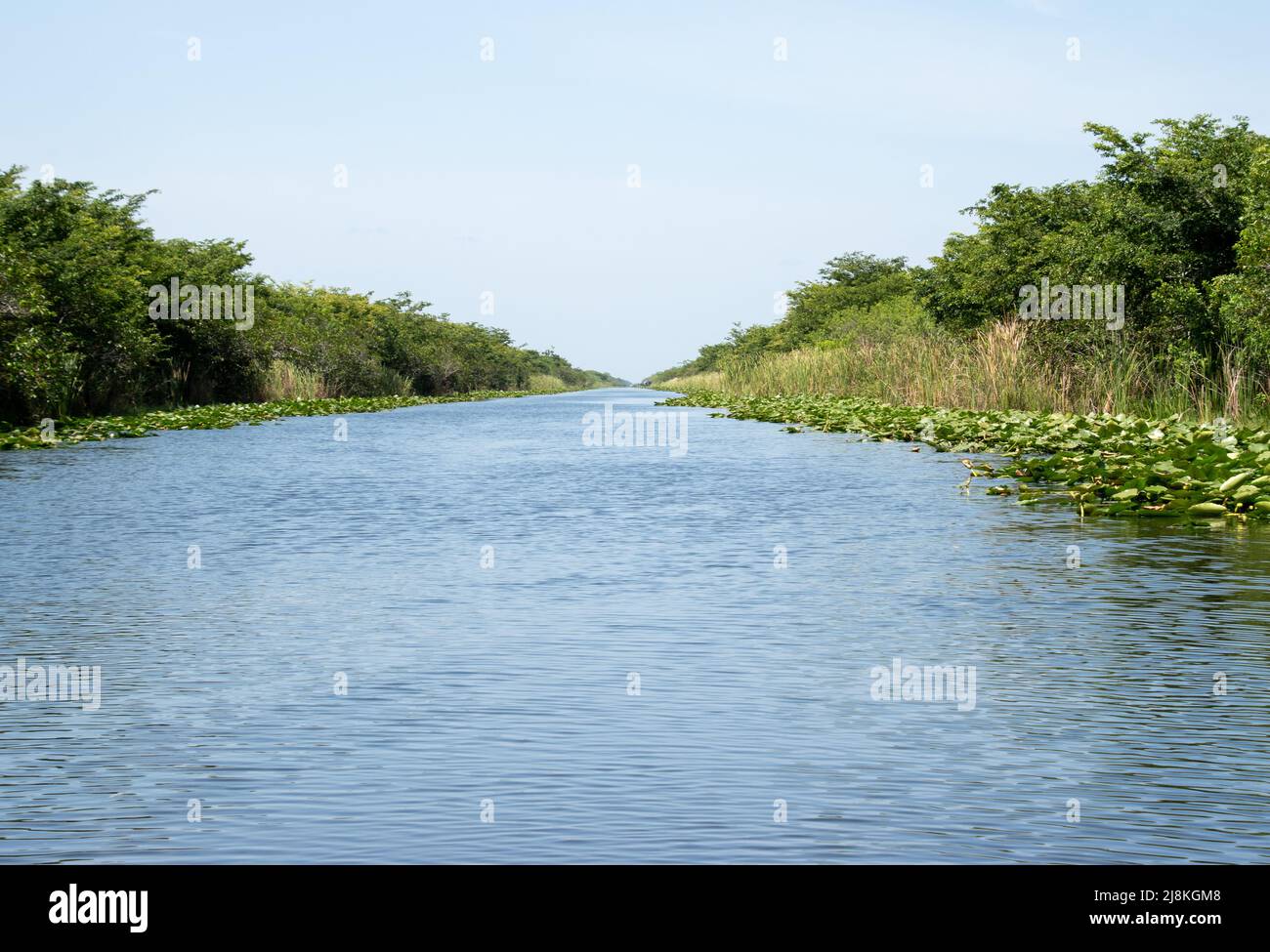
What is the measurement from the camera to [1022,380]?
29656 mm

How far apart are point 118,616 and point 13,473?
1352 centimetres

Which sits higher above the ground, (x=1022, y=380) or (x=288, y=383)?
(x=288, y=383)

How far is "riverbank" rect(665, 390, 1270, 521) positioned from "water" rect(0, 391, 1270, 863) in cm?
96

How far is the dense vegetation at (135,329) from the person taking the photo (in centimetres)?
3210

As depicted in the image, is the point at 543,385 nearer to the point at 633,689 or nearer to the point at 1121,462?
the point at 1121,462

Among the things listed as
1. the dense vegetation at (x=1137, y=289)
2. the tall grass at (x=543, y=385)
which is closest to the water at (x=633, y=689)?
the dense vegetation at (x=1137, y=289)

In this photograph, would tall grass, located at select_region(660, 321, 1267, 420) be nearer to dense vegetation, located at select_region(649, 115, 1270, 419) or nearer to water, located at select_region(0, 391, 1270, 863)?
dense vegetation, located at select_region(649, 115, 1270, 419)

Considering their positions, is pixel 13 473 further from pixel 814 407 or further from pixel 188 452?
pixel 814 407

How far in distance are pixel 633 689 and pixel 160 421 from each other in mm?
34224

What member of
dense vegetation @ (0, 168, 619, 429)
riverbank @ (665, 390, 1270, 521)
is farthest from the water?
dense vegetation @ (0, 168, 619, 429)

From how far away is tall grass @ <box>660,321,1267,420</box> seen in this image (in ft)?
77.8

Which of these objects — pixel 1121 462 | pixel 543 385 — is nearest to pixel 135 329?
pixel 1121 462

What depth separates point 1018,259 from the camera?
123ft

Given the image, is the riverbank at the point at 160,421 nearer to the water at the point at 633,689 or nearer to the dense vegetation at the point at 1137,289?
the water at the point at 633,689
